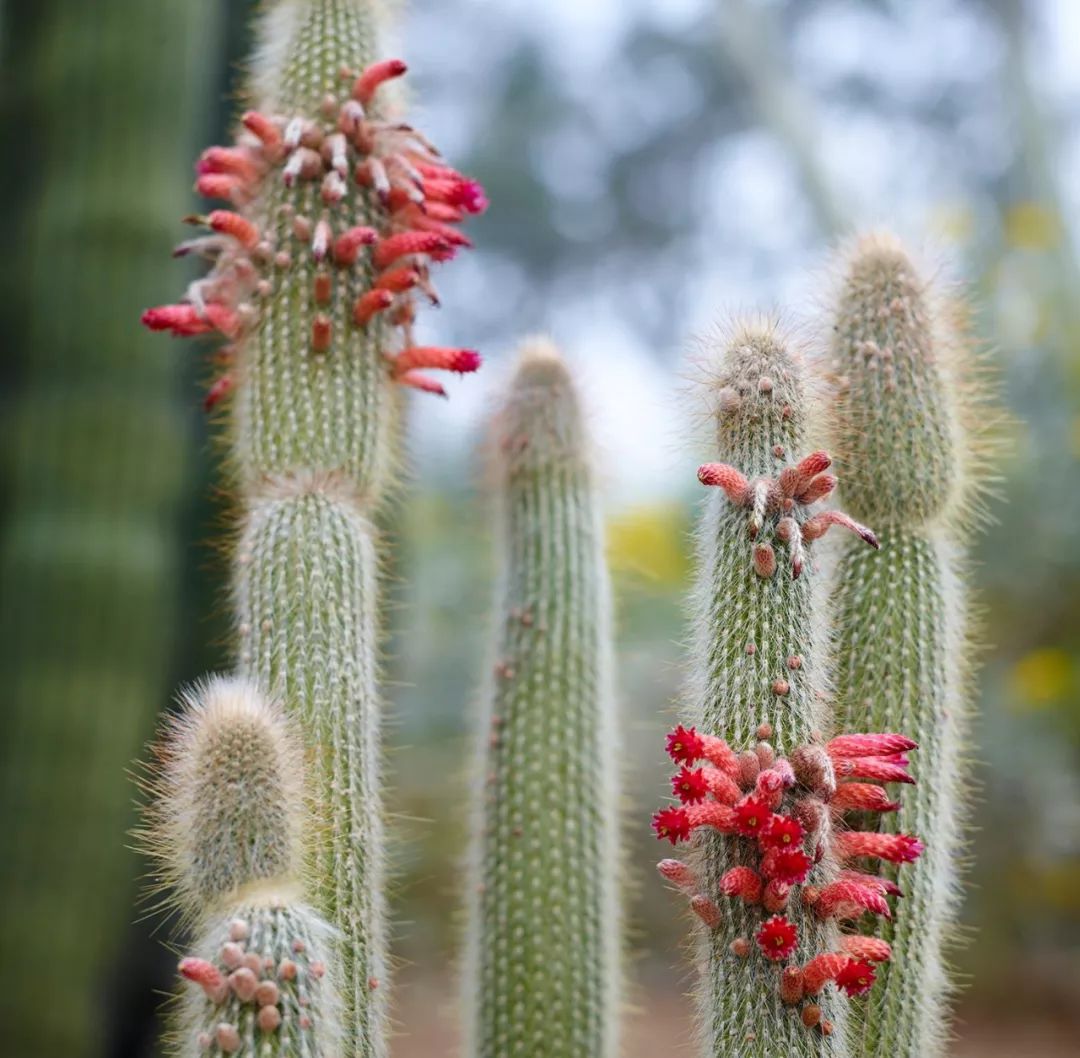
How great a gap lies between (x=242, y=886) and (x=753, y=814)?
0.71 m

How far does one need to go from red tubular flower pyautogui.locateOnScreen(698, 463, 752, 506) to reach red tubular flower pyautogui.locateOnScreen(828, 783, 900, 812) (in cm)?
44

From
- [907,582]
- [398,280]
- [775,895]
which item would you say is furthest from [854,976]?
[398,280]

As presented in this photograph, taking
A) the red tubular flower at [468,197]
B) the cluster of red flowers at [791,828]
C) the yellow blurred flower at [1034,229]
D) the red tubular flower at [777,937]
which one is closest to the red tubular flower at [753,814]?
the cluster of red flowers at [791,828]

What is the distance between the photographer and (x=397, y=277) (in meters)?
2.43

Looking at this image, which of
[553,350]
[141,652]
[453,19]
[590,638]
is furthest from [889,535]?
[453,19]

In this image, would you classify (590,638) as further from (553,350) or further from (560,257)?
(560,257)

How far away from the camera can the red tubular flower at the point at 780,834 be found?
1869 mm

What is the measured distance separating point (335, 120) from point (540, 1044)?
5.86 ft

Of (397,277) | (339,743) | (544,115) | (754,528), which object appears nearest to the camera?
(754,528)

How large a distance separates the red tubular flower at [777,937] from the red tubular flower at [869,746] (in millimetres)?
258

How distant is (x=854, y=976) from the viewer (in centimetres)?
187

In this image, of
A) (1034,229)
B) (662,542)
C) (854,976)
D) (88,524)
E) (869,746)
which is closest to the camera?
(854,976)

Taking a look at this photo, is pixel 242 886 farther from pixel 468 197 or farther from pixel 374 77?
pixel 374 77

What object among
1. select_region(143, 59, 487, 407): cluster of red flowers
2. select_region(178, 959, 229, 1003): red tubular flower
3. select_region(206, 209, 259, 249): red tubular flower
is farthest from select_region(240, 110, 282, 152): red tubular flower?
select_region(178, 959, 229, 1003): red tubular flower
